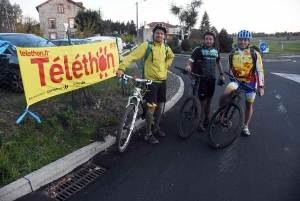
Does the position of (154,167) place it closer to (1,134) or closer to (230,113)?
(230,113)

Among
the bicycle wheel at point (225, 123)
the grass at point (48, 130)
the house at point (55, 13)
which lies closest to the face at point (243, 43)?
the bicycle wheel at point (225, 123)

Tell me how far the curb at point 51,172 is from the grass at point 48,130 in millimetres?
119

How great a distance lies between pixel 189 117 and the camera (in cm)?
447

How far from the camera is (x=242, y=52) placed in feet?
13.7

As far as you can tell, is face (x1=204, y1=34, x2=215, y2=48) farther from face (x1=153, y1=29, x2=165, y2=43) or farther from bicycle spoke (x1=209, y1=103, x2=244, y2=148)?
bicycle spoke (x1=209, y1=103, x2=244, y2=148)

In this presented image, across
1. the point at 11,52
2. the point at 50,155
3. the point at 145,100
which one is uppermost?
the point at 11,52

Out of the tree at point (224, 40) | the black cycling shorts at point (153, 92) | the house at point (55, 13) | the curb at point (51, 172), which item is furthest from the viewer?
the house at point (55, 13)

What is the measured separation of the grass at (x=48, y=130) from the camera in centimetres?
324

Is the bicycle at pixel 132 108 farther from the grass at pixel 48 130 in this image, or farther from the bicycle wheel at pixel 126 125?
the grass at pixel 48 130

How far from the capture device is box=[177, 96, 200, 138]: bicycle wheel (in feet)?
13.9

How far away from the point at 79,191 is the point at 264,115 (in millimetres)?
4758

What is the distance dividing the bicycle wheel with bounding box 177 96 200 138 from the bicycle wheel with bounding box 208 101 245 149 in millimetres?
302

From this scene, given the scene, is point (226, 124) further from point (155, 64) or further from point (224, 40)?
point (224, 40)

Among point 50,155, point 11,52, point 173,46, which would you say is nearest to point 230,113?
point 50,155
